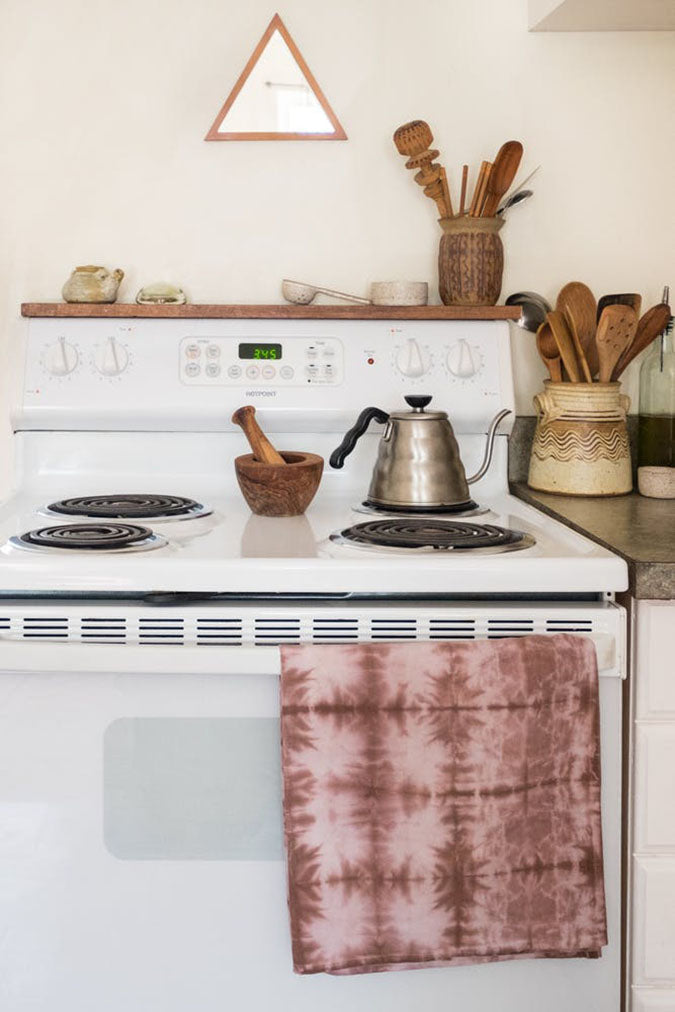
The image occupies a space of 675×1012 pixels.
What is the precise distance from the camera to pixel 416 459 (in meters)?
1.61

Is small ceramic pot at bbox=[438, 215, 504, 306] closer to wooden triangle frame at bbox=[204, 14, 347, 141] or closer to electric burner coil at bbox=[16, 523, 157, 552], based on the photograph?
wooden triangle frame at bbox=[204, 14, 347, 141]

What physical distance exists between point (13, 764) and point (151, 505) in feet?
1.66

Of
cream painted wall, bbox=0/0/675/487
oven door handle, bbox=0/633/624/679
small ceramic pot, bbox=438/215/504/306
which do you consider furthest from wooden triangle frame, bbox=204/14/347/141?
oven door handle, bbox=0/633/624/679

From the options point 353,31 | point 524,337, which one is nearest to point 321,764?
point 524,337

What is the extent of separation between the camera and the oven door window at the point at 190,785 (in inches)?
47.6

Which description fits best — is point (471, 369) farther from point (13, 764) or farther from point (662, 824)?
point (13, 764)

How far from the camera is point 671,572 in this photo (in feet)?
3.97

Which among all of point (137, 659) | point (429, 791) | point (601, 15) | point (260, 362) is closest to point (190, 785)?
point (137, 659)

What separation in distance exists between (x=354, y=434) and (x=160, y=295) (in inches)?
19.1

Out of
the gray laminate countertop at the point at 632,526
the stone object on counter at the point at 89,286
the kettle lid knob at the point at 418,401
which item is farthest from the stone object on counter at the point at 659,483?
the stone object on counter at the point at 89,286

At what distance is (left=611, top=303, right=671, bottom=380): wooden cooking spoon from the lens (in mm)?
1768

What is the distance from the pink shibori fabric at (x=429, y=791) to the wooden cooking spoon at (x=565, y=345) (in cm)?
71

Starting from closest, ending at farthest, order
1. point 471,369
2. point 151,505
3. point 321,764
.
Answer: point 321,764, point 151,505, point 471,369

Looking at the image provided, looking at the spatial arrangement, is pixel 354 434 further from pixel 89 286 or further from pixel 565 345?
pixel 89 286
